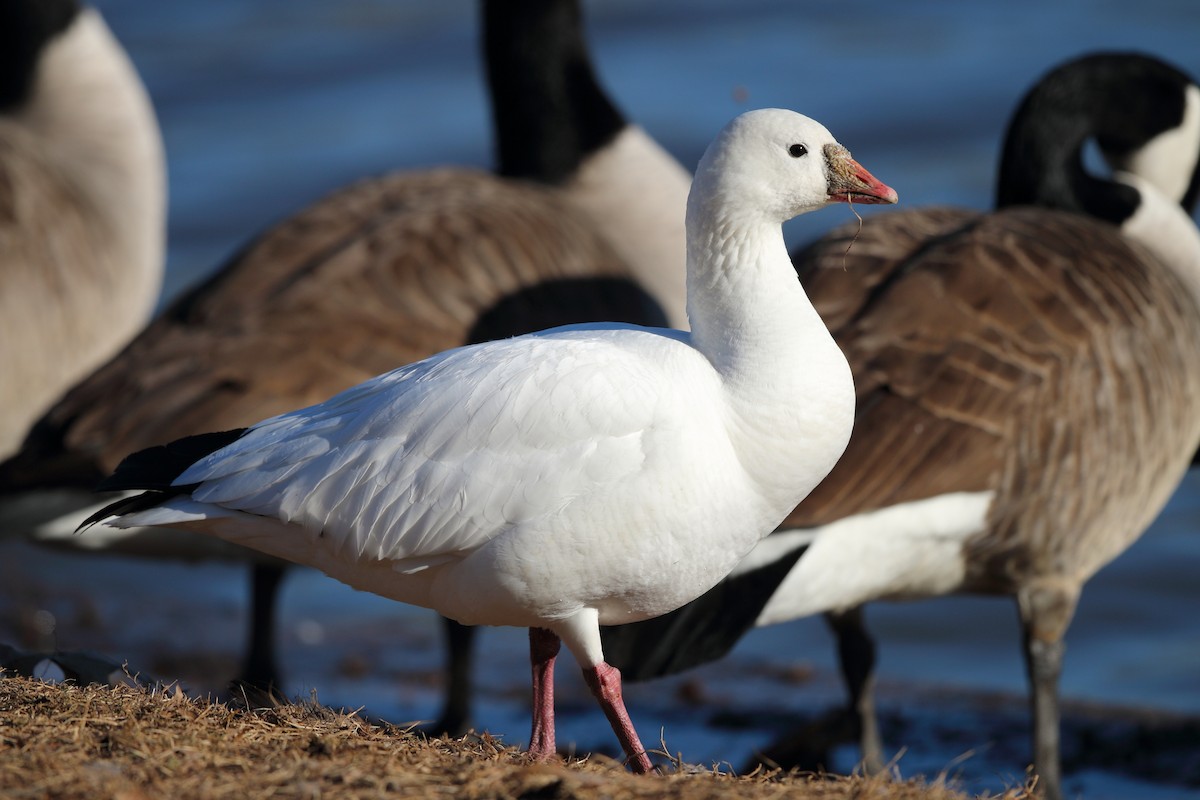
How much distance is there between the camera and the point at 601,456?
372 centimetres

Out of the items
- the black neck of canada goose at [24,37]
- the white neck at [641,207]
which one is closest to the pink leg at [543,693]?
the white neck at [641,207]

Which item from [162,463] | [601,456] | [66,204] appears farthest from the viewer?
[66,204]

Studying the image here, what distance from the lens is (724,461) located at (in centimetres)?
374

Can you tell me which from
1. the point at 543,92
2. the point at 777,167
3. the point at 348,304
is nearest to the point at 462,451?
the point at 777,167

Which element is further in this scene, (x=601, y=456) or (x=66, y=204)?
(x=66, y=204)

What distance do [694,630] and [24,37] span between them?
6111mm

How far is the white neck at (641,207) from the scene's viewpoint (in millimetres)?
7582

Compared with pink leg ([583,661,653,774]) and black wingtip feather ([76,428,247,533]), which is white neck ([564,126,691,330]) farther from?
pink leg ([583,661,653,774])

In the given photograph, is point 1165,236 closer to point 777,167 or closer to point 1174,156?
point 1174,156

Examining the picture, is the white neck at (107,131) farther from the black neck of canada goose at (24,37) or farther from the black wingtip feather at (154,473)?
the black wingtip feather at (154,473)

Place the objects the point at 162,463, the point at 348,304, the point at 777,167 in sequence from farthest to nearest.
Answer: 1. the point at 348,304
2. the point at 162,463
3. the point at 777,167

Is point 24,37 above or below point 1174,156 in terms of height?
above

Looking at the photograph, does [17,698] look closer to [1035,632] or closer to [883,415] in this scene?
[883,415]

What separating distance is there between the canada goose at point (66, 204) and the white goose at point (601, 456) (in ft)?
14.4
